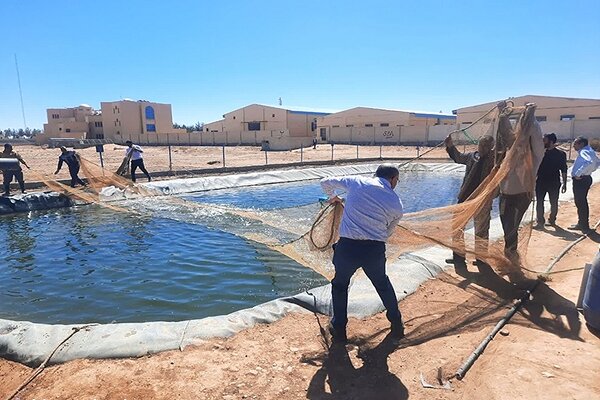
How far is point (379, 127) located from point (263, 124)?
13186mm

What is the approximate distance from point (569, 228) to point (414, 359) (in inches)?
198

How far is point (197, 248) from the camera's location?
6.56 m

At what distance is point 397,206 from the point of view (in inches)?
112

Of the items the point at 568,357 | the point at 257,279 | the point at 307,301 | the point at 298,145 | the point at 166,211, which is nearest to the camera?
the point at 568,357

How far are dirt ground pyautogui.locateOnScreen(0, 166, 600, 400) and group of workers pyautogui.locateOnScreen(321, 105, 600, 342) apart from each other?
12.0 inches

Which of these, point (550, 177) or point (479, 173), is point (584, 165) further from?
point (479, 173)

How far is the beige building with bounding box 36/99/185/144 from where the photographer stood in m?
45.7

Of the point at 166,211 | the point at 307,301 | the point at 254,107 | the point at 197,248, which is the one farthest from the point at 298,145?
the point at 307,301

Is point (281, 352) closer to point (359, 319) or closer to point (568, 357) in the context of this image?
point (359, 319)

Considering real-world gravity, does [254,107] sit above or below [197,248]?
above

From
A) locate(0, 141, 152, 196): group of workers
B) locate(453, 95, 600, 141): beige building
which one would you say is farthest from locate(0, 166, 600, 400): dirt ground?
locate(453, 95, 600, 141): beige building

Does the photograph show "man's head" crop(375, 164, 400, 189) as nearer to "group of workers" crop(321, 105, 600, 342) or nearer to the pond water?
"group of workers" crop(321, 105, 600, 342)

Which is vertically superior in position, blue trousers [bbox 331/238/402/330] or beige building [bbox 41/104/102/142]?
beige building [bbox 41/104/102/142]

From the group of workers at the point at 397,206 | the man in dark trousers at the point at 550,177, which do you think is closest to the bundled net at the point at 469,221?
the group of workers at the point at 397,206
